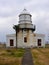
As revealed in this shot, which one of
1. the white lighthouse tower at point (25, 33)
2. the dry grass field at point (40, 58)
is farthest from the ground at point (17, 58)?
the white lighthouse tower at point (25, 33)

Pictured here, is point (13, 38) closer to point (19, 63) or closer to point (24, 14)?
point (24, 14)

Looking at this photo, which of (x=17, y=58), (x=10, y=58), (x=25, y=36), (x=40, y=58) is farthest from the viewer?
(x=25, y=36)

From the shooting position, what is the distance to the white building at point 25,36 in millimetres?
48750

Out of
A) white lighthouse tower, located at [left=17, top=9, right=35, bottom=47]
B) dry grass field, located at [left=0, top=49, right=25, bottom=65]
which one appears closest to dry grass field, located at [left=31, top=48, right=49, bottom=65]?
dry grass field, located at [left=0, top=49, right=25, bottom=65]

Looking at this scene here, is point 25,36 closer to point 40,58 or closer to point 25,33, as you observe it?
point 25,33

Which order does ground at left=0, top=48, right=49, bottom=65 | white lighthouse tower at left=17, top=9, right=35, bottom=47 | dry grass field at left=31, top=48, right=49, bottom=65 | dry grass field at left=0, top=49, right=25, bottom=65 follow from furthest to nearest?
white lighthouse tower at left=17, top=9, right=35, bottom=47 < dry grass field at left=31, top=48, right=49, bottom=65 < ground at left=0, top=48, right=49, bottom=65 < dry grass field at left=0, top=49, right=25, bottom=65

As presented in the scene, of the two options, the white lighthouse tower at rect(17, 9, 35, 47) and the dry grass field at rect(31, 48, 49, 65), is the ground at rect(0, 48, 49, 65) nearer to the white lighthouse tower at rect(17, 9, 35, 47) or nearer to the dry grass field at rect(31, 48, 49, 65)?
the dry grass field at rect(31, 48, 49, 65)

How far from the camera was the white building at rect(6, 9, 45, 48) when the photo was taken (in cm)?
4875

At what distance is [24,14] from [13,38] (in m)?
6.63

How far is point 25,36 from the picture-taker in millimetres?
48906

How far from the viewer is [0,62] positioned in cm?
2316

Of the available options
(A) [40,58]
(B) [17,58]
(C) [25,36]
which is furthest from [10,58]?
(C) [25,36]

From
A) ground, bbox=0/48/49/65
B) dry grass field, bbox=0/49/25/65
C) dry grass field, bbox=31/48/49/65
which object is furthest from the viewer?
dry grass field, bbox=31/48/49/65

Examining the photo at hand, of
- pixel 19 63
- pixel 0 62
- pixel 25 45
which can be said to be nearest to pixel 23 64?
pixel 19 63
